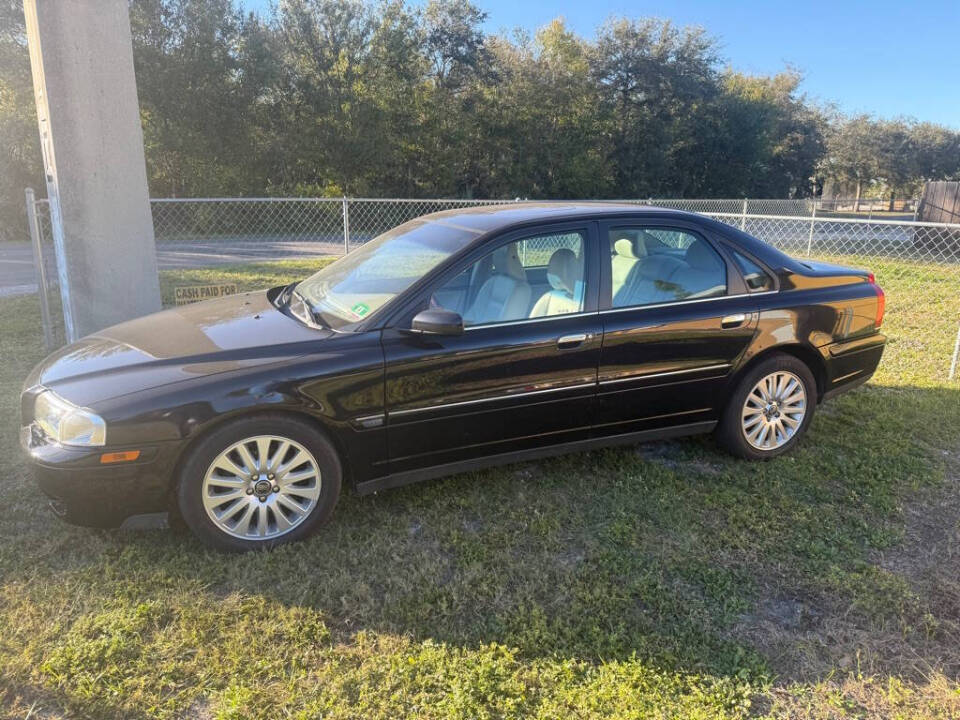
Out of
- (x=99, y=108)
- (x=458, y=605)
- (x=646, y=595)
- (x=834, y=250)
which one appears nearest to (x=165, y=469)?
(x=458, y=605)

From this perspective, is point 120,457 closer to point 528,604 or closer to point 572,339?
point 528,604

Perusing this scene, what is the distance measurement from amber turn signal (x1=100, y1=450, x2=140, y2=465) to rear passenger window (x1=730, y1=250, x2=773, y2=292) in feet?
11.0

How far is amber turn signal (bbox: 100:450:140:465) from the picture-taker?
9.20ft

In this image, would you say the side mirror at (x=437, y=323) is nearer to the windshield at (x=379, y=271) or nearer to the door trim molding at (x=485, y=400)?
the windshield at (x=379, y=271)

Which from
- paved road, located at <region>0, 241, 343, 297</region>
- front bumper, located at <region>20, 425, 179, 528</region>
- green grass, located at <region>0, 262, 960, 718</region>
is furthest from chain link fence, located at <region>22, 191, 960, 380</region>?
front bumper, located at <region>20, 425, 179, 528</region>

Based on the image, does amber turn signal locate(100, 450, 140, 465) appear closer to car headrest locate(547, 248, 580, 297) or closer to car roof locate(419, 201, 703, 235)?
car roof locate(419, 201, 703, 235)

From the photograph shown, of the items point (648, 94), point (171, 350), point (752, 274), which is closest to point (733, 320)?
point (752, 274)

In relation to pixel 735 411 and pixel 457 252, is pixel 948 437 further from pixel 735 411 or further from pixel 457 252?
pixel 457 252

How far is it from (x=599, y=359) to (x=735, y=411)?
41.4 inches

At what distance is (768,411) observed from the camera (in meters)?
4.14

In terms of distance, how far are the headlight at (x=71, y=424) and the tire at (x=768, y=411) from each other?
10.9ft

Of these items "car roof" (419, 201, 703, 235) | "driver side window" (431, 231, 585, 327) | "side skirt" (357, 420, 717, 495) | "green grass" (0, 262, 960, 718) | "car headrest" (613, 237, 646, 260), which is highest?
"car roof" (419, 201, 703, 235)

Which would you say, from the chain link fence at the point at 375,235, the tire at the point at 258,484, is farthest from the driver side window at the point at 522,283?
the chain link fence at the point at 375,235

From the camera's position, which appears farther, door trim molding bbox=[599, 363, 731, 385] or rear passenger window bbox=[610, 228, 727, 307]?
rear passenger window bbox=[610, 228, 727, 307]
